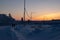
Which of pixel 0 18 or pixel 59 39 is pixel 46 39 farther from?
pixel 0 18

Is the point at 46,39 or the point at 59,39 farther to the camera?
the point at 46,39

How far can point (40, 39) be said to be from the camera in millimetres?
16984

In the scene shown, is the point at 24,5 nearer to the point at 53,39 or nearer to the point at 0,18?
the point at 0,18

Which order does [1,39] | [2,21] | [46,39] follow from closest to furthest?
[1,39], [46,39], [2,21]

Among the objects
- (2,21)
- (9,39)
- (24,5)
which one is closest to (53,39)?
(9,39)

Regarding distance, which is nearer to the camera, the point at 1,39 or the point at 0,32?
the point at 1,39

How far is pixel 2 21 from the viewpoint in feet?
80.9

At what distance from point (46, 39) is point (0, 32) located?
485 centimetres

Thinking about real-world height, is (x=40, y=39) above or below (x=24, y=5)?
below

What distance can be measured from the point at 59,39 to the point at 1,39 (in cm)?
554

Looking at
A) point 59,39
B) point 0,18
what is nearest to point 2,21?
point 0,18

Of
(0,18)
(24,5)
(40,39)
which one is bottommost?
(40,39)

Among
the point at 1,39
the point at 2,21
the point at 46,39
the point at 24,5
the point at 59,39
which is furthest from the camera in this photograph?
the point at 24,5

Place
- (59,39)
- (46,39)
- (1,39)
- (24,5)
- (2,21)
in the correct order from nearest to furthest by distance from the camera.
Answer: (1,39), (59,39), (46,39), (2,21), (24,5)
